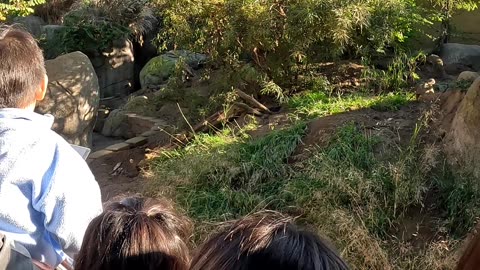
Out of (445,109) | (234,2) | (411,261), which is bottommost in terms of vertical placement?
(411,261)

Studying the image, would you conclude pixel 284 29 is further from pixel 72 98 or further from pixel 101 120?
pixel 101 120

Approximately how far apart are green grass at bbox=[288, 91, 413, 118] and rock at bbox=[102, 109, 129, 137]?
2708 millimetres

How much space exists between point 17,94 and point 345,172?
2900mm

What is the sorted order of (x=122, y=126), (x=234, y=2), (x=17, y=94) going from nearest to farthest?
(x=17, y=94) < (x=234, y=2) < (x=122, y=126)

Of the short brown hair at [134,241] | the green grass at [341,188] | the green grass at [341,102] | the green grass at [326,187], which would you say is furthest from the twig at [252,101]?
the short brown hair at [134,241]

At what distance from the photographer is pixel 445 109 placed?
533cm

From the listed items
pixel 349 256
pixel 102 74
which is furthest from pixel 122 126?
pixel 349 256

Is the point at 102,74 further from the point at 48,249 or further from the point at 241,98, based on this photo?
the point at 48,249

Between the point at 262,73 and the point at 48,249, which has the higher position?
the point at 48,249

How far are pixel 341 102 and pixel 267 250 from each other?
4888 millimetres

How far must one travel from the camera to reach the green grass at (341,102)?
592 centimetres

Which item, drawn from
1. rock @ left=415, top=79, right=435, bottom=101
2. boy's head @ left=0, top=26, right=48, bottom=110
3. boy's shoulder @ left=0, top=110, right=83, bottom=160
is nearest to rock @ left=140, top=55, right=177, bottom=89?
rock @ left=415, top=79, right=435, bottom=101

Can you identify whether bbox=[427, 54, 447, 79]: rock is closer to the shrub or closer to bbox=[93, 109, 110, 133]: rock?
the shrub

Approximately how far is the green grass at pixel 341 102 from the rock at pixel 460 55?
1.84m
